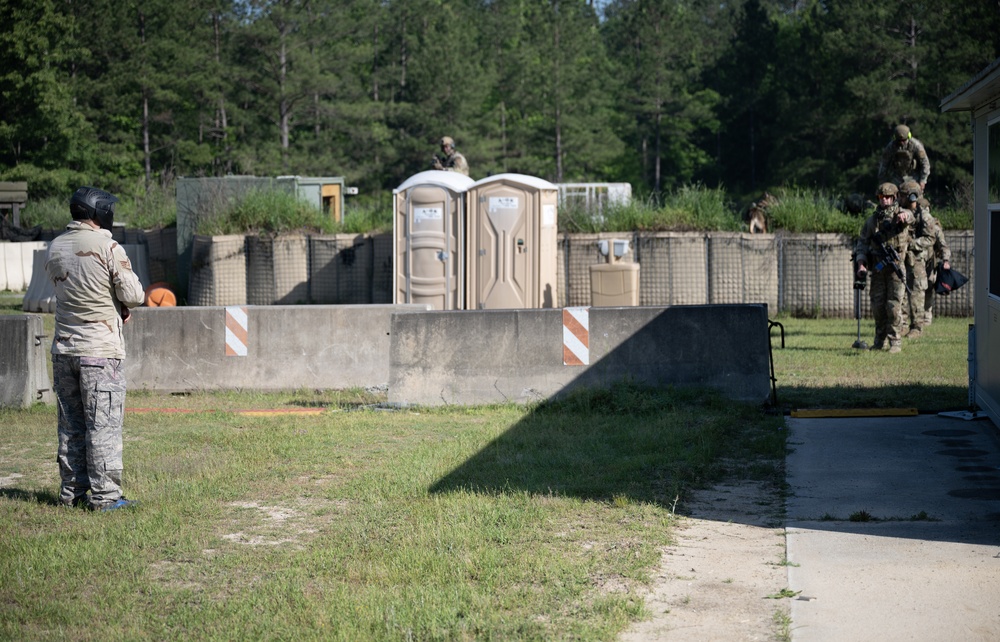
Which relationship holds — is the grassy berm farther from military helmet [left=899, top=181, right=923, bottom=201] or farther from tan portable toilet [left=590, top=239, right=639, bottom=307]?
tan portable toilet [left=590, top=239, right=639, bottom=307]

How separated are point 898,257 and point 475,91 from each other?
4210cm

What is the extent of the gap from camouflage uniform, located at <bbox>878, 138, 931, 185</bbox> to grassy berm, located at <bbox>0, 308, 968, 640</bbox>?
557 centimetres

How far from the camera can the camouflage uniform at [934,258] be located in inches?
604

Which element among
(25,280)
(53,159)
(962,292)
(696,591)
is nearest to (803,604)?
(696,591)

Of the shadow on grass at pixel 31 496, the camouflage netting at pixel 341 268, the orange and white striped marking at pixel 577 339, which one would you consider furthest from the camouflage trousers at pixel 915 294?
the shadow on grass at pixel 31 496

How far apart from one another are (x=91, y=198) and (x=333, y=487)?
8.20ft

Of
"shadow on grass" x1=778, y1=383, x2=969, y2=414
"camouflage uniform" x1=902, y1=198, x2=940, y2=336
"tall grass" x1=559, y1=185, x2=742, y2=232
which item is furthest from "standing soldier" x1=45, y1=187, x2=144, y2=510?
"tall grass" x1=559, y1=185, x2=742, y2=232

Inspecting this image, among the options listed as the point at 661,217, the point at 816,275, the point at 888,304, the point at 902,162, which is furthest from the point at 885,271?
the point at 661,217

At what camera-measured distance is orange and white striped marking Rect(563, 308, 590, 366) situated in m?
11.4

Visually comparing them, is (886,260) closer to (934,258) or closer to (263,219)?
(934,258)

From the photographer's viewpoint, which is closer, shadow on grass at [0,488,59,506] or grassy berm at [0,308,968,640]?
grassy berm at [0,308,968,640]

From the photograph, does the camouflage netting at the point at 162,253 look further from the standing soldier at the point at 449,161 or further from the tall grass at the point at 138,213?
the standing soldier at the point at 449,161

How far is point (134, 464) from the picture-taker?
9.09 metres

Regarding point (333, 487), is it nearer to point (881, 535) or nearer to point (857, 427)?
point (881, 535)
